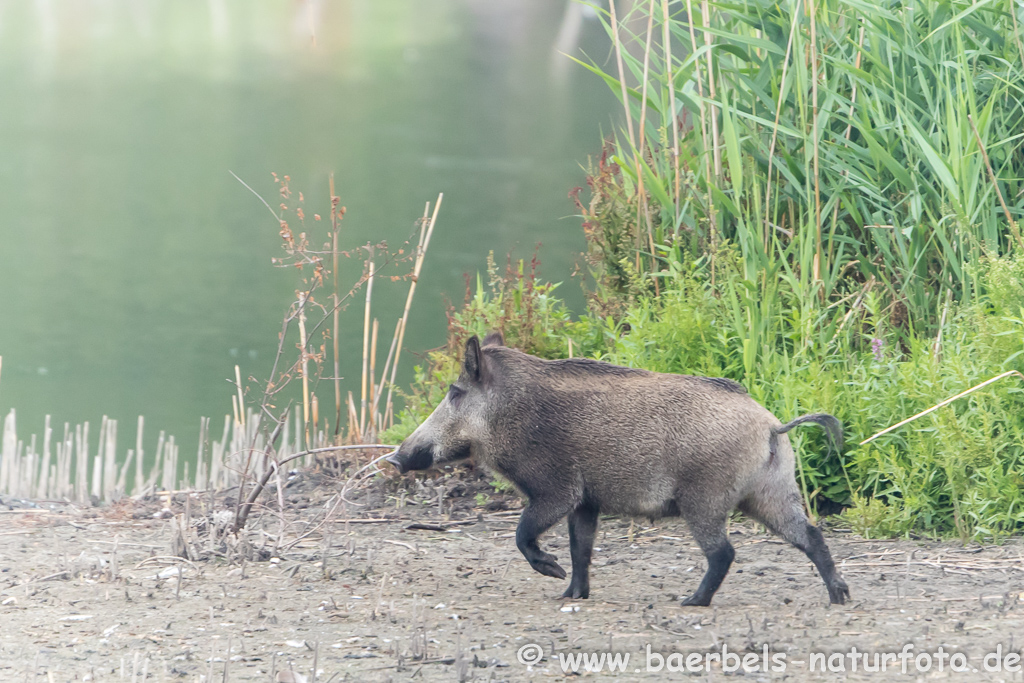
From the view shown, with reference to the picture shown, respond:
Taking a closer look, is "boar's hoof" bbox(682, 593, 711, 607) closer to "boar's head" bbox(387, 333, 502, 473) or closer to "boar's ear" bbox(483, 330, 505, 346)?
"boar's head" bbox(387, 333, 502, 473)

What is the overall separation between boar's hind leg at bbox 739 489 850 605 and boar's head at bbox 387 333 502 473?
1.03 meters

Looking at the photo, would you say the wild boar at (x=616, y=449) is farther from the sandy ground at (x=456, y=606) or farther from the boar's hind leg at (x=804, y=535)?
the sandy ground at (x=456, y=606)

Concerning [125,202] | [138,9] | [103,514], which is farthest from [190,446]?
[138,9]

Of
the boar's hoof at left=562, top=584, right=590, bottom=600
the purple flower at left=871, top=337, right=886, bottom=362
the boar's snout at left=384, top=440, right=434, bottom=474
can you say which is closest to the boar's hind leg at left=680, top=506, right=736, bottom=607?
the boar's hoof at left=562, top=584, right=590, bottom=600

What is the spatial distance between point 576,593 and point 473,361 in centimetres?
91

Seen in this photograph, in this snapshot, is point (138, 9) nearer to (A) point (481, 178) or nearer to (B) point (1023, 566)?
(A) point (481, 178)

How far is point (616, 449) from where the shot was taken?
3.71 meters

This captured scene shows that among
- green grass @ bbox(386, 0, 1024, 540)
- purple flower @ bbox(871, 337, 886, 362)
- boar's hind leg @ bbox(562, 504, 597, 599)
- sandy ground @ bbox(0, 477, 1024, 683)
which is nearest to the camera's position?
sandy ground @ bbox(0, 477, 1024, 683)

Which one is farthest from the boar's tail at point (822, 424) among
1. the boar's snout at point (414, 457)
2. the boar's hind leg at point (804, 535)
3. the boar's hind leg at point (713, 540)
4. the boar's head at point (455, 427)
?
the boar's snout at point (414, 457)

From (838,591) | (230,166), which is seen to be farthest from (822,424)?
(230,166)

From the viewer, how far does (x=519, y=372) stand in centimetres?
392

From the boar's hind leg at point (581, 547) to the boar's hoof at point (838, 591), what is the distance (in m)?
0.83

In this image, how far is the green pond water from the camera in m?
13.2

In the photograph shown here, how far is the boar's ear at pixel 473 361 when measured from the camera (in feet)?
12.5
